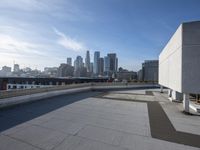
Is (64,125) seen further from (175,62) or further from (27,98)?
(175,62)

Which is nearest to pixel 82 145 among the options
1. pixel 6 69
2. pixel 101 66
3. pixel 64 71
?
pixel 64 71

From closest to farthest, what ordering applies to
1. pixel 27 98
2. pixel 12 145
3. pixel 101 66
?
pixel 12 145, pixel 27 98, pixel 101 66

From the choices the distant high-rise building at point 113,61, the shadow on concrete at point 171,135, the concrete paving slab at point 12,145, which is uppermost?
the distant high-rise building at point 113,61

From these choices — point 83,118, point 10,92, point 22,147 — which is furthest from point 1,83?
point 22,147

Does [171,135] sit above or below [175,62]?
below

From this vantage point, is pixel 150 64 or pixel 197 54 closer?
pixel 197 54

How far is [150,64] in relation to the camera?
4050cm

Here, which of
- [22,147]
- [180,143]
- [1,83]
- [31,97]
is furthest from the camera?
[1,83]

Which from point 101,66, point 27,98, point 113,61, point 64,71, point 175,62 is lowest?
point 27,98

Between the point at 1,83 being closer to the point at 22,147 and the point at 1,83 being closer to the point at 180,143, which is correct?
the point at 22,147

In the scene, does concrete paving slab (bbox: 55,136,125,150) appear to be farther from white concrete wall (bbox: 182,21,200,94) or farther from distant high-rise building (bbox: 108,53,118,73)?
distant high-rise building (bbox: 108,53,118,73)

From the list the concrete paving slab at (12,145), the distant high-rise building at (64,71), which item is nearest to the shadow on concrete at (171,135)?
the concrete paving slab at (12,145)

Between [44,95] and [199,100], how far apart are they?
10837 mm

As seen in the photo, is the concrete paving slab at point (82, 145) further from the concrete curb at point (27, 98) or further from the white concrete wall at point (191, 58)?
the white concrete wall at point (191, 58)
